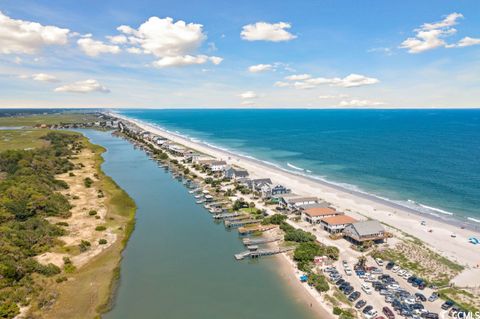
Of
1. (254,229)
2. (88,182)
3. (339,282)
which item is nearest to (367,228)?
(339,282)

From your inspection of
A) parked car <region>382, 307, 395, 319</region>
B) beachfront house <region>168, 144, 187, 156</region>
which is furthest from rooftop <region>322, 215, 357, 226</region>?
beachfront house <region>168, 144, 187, 156</region>

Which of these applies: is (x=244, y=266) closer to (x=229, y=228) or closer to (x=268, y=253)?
(x=268, y=253)

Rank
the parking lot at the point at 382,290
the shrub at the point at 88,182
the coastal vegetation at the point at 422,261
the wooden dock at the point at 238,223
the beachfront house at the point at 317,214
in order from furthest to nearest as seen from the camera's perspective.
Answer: the shrub at the point at 88,182, the wooden dock at the point at 238,223, the beachfront house at the point at 317,214, the coastal vegetation at the point at 422,261, the parking lot at the point at 382,290

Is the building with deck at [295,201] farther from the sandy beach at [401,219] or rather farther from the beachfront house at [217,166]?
the beachfront house at [217,166]

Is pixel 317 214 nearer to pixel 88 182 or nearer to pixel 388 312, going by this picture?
pixel 388 312

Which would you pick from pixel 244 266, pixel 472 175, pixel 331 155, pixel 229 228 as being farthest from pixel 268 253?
pixel 331 155

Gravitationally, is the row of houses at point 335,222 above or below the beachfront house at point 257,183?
below

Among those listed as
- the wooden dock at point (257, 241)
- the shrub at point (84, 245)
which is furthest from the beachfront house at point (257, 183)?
the shrub at point (84, 245)
